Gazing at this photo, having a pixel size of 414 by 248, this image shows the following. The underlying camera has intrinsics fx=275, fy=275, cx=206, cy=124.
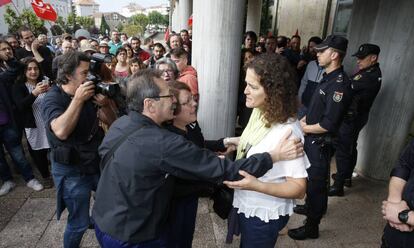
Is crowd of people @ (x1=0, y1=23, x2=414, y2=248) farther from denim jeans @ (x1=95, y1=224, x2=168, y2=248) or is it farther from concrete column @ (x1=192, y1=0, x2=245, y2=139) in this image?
concrete column @ (x1=192, y1=0, x2=245, y2=139)

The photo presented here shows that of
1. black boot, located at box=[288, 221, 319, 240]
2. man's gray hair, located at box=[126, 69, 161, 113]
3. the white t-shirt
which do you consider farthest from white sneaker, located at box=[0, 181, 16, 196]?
black boot, located at box=[288, 221, 319, 240]

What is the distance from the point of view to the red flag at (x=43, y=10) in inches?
276

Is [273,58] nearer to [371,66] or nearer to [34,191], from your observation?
[371,66]

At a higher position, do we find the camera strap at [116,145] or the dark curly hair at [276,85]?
the dark curly hair at [276,85]

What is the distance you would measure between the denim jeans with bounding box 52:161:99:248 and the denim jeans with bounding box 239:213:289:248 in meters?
1.50

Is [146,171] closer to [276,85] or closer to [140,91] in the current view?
[140,91]

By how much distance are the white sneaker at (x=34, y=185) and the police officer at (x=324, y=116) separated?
3613mm

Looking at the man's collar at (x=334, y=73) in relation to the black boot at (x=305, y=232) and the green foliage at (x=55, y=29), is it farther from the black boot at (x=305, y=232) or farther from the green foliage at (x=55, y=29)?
the green foliage at (x=55, y=29)

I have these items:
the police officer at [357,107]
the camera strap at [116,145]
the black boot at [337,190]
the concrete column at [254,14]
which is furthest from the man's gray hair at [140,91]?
the concrete column at [254,14]

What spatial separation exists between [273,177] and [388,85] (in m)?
3.44

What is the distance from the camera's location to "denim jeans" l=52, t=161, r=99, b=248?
95.2 inches

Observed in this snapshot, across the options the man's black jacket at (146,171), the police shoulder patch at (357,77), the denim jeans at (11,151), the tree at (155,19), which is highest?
the tree at (155,19)

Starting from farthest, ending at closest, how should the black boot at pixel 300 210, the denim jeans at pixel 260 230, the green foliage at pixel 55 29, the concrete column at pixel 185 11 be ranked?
1. the concrete column at pixel 185 11
2. the green foliage at pixel 55 29
3. the black boot at pixel 300 210
4. the denim jeans at pixel 260 230

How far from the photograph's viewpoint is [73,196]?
96.5 inches
